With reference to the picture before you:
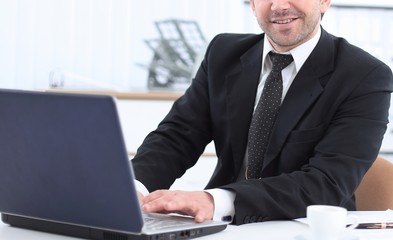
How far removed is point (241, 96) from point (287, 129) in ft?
0.71

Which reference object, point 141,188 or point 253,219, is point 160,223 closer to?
point 253,219

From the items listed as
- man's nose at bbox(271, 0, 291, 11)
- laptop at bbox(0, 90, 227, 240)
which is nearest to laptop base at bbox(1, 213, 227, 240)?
laptop at bbox(0, 90, 227, 240)

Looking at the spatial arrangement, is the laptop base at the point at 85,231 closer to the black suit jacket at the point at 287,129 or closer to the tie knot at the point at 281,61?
the black suit jacket at the point at 287,129

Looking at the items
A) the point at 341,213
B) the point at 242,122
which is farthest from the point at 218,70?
the point at 341,213

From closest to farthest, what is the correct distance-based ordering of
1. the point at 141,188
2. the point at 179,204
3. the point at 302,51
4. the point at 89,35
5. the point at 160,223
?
1. the point at 160,223
2. the point at 179,204
3. the point at 141,188
4. the point at 302,51
5. the point at 89,35

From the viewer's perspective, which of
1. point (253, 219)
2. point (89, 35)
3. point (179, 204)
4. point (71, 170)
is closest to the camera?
point (71, 170)

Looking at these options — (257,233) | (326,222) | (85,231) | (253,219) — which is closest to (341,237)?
(326,222)

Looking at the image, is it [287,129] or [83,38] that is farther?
[83,38]

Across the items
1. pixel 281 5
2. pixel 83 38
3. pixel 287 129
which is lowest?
pixel 287 129

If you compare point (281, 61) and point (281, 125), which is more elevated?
point (281, 61)

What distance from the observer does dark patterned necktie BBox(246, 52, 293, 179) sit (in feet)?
6.35

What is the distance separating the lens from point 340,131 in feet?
5.91

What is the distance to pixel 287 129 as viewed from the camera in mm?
1883

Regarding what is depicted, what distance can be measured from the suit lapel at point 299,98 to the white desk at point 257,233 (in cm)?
37
